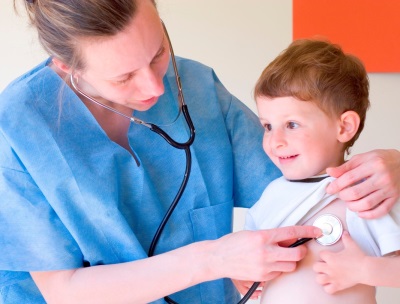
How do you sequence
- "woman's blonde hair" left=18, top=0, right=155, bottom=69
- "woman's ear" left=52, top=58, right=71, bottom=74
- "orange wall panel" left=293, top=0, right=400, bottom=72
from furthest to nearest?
"orange wall panel" left=293, top=0, right=400, bottom=72 < "woman's ear" left=52, top=58, right=71, bottom=74 < "woman's blonde hair" left=18, top=0, right=155, bottom=69

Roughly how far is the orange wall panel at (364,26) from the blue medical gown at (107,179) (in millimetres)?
1413

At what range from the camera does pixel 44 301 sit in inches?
54.7

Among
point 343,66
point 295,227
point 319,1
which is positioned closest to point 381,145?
point 319,1

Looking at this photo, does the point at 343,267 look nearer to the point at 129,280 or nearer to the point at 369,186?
the point at 369,186

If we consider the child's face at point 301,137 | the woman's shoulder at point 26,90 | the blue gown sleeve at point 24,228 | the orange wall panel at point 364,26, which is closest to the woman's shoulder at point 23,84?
the woman's shoulder at point 26,90

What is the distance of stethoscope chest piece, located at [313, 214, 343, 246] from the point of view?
4.07 ft

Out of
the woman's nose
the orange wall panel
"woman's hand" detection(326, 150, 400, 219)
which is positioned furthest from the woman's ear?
the orange wall panel

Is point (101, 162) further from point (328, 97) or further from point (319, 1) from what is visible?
point (319, 1)

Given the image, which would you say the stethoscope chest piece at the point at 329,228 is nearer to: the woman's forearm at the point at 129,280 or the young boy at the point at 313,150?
the young boy at the point at 313,150

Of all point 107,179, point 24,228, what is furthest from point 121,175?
point 24,228

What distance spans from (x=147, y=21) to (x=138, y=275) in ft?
1.68

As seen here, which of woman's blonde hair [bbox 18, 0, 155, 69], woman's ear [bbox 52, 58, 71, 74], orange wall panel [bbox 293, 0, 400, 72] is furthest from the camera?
orange wall panel [bbox 293, 0, 400, 72]

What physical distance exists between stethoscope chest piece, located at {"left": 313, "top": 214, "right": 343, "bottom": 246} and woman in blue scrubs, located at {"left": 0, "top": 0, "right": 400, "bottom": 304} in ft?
0.13

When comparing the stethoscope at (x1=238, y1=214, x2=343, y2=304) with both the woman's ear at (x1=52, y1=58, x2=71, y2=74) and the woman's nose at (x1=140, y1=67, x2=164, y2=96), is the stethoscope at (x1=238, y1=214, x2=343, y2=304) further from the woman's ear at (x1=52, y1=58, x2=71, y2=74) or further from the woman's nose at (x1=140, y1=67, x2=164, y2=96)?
the woman's ear at (x1=52, y1=58, x2=71, y2=74)
